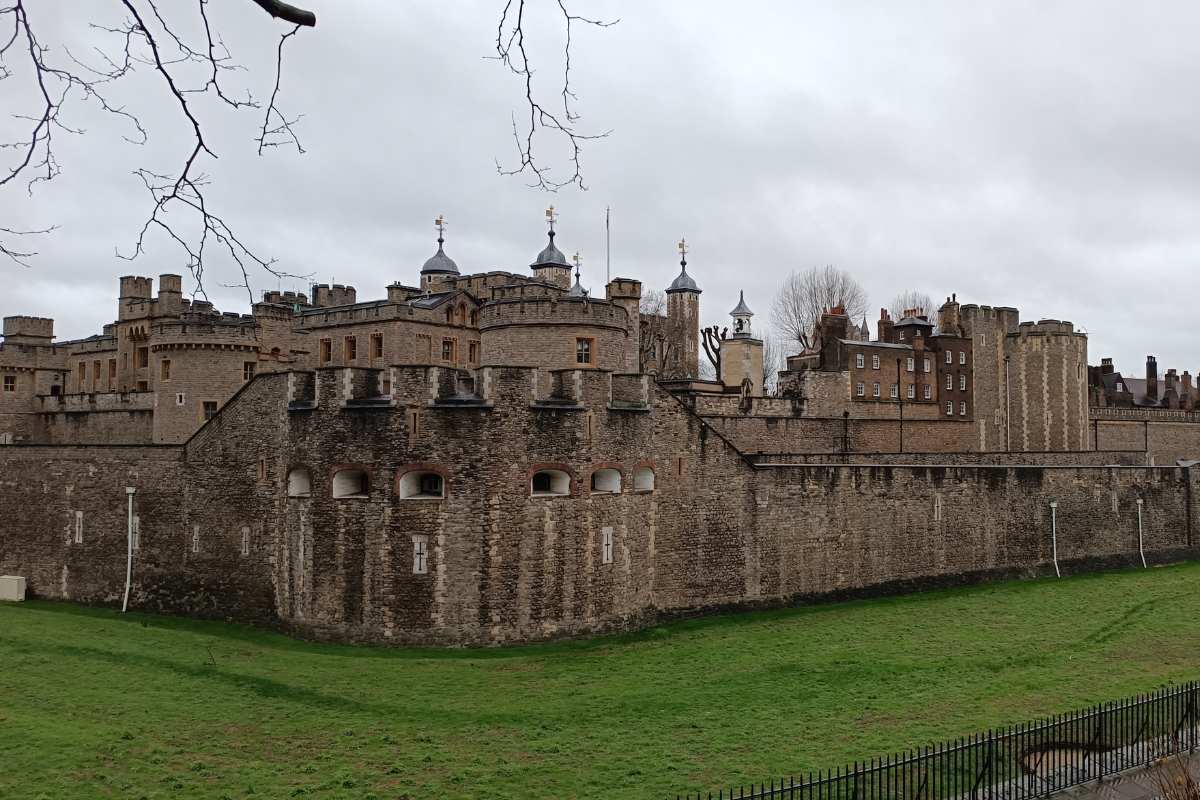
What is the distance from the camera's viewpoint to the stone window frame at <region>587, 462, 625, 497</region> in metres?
21.0

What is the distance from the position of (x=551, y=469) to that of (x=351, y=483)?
448cm

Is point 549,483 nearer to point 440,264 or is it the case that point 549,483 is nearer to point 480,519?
point 480,519

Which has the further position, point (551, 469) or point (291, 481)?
point (291, 481)

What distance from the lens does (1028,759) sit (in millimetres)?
12766

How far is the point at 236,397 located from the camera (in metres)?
23.3

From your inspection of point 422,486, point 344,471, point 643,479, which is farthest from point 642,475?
point 344,471

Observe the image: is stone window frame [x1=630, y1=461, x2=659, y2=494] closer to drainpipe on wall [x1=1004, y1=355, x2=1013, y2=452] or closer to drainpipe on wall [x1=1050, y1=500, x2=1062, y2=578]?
drainpipe on wall [x1=1050, y1=500, x2=1062, y2=578]

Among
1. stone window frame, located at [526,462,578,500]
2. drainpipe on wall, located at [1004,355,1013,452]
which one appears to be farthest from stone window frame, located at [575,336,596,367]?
drainpipe on wall, located at [1004,355,1013,452]

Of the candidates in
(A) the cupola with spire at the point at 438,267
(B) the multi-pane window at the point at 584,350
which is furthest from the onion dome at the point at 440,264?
(B) the multi-pane window at the point at 584,350

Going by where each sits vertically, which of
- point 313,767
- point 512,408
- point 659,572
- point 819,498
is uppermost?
point 512,408

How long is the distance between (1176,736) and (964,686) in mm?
4773

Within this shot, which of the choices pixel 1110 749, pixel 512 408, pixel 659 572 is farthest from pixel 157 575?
pixel 1110 749

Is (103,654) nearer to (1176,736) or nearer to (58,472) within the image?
(58,472)

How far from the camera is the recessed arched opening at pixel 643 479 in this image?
2217 centimetres
